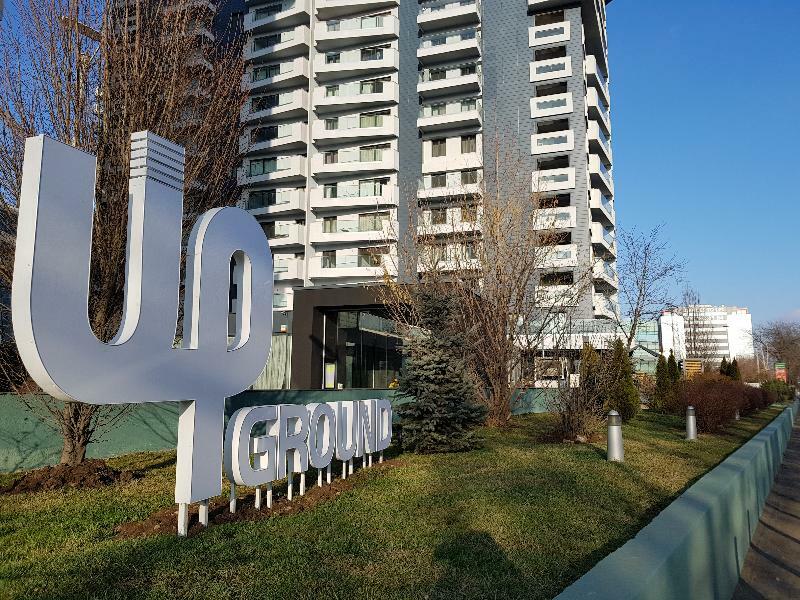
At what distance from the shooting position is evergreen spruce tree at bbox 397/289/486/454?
1159 cm

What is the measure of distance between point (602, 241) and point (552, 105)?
979 cm

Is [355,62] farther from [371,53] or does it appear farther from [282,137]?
[282,137]

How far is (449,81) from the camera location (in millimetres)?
40719

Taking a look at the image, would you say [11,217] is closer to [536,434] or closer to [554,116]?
[536,434]

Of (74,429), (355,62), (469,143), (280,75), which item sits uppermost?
(355,62)

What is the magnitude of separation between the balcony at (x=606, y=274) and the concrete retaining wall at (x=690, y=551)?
32.1m

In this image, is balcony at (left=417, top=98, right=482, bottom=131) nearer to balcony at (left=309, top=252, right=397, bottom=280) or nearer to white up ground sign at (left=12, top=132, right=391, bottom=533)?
balcony at (left=309, top=252, right=397, bottom=280)

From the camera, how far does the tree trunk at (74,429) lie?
10062mm

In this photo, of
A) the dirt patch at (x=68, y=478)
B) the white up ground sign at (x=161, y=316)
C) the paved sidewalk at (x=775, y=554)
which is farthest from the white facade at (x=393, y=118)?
the white up ground sign at (x=161, y=316)

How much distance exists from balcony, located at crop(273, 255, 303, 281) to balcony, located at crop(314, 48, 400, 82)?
1350 cm

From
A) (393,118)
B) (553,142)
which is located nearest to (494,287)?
(553,142)

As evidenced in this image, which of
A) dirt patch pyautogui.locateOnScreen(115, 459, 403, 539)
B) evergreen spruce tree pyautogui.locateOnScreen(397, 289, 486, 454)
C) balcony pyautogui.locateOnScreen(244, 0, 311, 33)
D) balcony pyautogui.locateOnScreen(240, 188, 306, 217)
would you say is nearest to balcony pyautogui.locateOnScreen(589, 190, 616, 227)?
balcony pyautogui.locateOnScreen(240, 188, 306, 217)

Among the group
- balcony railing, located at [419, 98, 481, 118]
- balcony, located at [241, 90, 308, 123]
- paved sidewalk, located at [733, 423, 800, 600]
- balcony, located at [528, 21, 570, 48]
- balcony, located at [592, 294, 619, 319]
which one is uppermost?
A: balcony, located at [528, 21, 570, 48]

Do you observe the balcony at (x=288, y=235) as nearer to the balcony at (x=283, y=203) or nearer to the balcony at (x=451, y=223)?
the balcony at (x=283, y=203)
